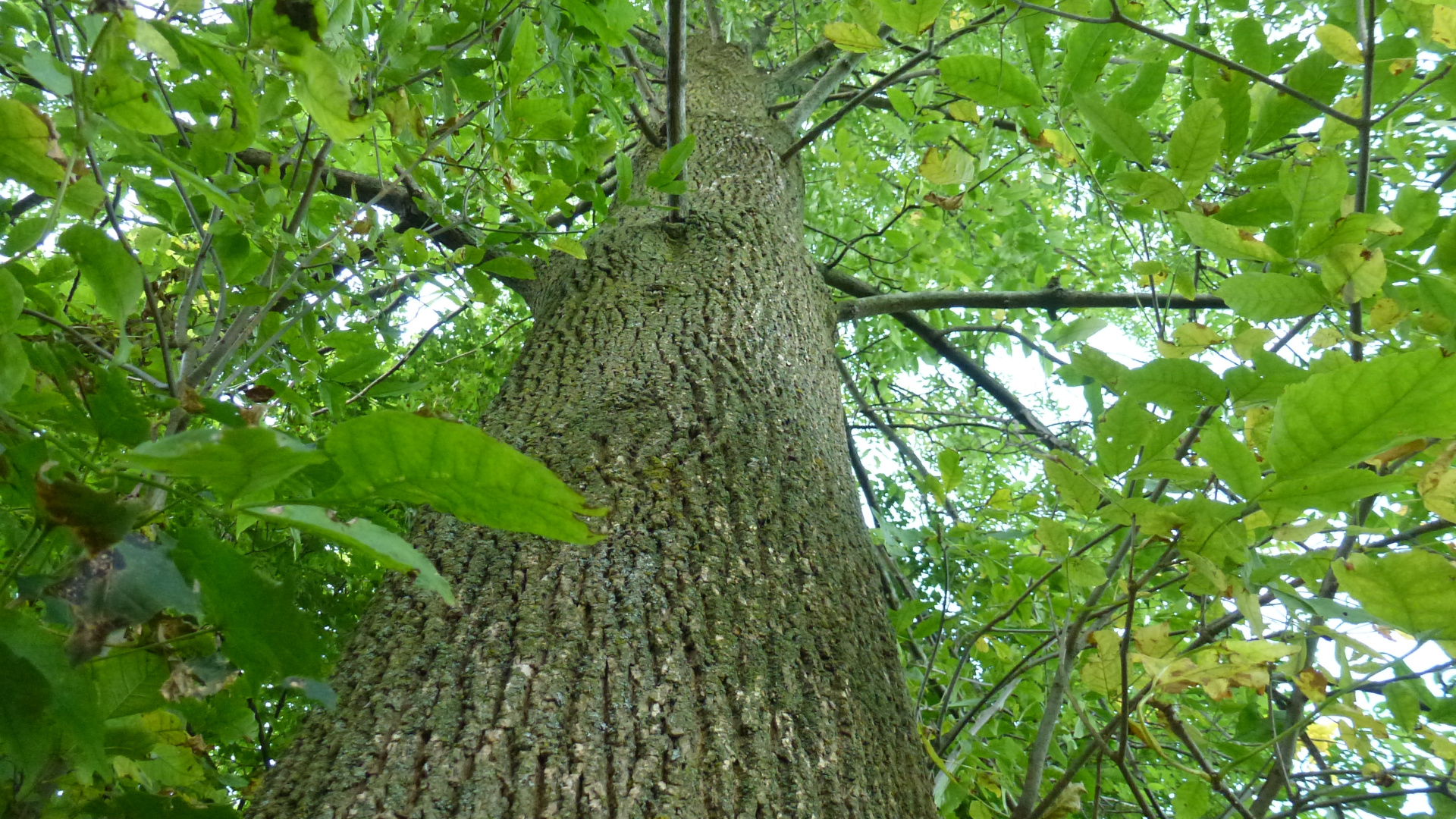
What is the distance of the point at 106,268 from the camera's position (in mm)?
750

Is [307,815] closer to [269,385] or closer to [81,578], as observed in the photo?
[81,578]

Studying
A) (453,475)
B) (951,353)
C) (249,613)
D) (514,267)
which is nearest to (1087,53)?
(514,267)

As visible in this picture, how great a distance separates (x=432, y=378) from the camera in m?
4.10


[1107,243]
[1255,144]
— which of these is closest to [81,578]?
[1255,144]

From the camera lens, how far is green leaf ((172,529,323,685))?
0.59m

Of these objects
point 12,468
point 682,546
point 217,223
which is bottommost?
point 12,468

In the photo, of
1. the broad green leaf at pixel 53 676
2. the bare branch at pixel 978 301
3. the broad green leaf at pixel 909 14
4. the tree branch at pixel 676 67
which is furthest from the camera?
the bare branch at pixel 978 301

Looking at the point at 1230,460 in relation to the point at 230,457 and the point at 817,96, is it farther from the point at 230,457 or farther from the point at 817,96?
the point at 817,96

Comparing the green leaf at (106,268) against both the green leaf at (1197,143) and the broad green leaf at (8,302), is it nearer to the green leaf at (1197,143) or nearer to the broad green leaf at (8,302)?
the broad green leaf at (8,302)

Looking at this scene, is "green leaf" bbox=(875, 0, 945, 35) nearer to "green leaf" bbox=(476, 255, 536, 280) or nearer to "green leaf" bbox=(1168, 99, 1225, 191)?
"green leaf" bbox=(1168, 99, 1225, 191)

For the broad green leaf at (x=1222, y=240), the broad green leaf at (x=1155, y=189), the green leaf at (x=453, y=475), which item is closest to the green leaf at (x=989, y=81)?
the broad green leaf at (x=1155, y=189)

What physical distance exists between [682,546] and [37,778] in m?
0.76

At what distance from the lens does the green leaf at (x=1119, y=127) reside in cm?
98

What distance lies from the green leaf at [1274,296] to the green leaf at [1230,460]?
27 centimetres
